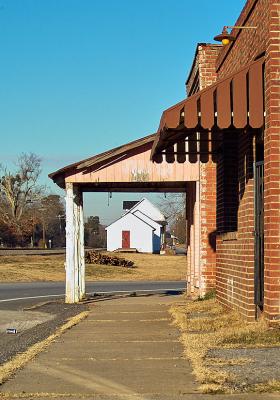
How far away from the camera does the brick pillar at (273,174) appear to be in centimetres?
953

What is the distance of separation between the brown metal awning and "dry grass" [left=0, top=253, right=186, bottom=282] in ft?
88.0

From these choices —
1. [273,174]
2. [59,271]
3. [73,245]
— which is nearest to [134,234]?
[59,271]

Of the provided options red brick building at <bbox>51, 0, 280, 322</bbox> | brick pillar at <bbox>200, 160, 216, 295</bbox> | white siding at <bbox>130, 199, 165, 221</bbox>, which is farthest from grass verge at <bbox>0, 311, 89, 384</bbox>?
white siding at <bbox>130, 199, 165, 221</bbox>

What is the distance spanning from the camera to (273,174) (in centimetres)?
956

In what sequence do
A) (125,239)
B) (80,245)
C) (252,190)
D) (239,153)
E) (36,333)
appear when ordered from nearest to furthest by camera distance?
(252,190), (36,333), (239,153), (80,245), (125,239)

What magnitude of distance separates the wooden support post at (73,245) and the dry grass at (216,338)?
572 cm

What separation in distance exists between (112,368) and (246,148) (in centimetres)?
489

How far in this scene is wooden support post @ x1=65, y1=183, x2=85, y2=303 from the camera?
61.3 ft

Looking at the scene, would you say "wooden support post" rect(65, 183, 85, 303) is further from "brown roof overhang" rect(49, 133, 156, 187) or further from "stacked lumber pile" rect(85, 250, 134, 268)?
"stacked lumber pile" rect(85, 250, 134, 268)

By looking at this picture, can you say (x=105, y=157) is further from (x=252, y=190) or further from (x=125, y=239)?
(x=125, y=239)

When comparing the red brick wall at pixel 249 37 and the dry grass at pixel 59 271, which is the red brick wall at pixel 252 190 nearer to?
the red brick wall at pixel 249 37

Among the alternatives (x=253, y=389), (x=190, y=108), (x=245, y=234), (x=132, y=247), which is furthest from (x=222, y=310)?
(x=132, y=247)

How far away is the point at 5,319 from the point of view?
1569cm

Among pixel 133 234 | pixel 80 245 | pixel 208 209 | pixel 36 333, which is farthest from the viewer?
pixel 133 234
